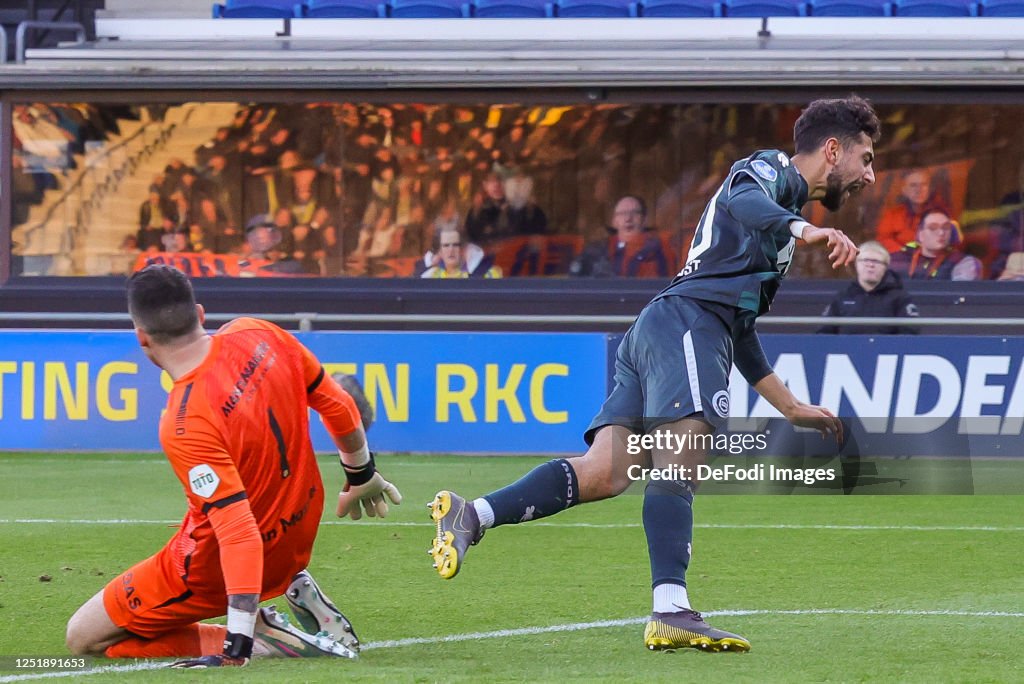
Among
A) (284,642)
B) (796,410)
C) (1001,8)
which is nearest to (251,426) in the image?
(284,642)

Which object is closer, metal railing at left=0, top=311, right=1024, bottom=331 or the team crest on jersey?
the team crest on jersey

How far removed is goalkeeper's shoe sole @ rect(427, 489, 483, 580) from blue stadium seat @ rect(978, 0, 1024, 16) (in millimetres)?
11559

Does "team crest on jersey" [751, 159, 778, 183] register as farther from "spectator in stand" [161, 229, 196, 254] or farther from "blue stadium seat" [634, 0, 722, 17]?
"spectator in stand" [161, 229, 196, 254]

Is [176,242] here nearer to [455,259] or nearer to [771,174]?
[455,259]

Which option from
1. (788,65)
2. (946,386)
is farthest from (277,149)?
(946,386)

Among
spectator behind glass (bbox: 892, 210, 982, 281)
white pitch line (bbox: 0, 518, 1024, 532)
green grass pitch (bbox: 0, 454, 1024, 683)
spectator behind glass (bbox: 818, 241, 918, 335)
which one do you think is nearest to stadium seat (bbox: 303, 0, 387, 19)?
spectator behind glass (bbox: 892, 210, 982, 281)

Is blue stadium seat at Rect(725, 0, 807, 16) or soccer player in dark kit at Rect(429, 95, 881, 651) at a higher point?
blue stadium seat at Rect(725, 0, 807, 16)

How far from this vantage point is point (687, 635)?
4934mm

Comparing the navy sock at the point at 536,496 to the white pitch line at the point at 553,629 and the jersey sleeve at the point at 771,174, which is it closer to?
the white pitch line at the point at 553,629

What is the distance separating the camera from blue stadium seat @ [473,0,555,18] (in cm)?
1553

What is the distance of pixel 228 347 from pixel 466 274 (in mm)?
9971

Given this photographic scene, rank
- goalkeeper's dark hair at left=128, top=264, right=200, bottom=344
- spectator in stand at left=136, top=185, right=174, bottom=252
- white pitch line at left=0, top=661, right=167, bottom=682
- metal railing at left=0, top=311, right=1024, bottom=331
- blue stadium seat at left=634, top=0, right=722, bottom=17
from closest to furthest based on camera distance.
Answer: goalkeeper's dark hair at left=128, top=264, right=200, bottom=344, white pitch line at left=0, top=661, right=167, bottom=682, metal railing at left=0, top=311, right=1024, bottom=331, spectator in stand at left=136, top=185, right=174, bottom=252, blue stadium seat at left=634, top=0, right=722, bottom=17

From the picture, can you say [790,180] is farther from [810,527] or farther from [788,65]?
[788,65]

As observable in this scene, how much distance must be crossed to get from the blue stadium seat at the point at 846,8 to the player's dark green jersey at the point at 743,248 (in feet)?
35.0
